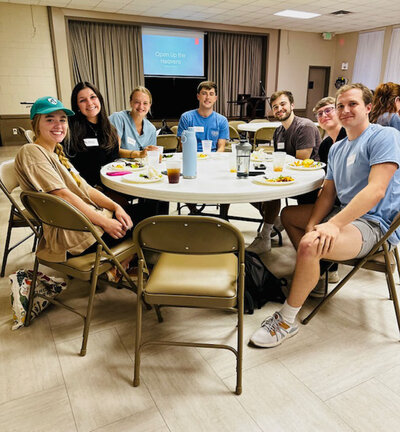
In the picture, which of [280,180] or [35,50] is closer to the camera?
[280,180]

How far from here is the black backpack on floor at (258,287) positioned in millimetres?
1935

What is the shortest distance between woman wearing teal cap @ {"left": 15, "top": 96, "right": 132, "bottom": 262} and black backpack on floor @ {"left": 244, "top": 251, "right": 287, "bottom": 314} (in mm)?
755

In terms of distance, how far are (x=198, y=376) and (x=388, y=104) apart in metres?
2.60

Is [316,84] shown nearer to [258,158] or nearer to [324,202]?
[258,158]

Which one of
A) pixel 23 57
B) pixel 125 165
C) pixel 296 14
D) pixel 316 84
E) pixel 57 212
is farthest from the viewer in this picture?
pixel 316 84

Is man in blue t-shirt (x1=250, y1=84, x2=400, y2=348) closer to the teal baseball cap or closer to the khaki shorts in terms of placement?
the khaki shorts

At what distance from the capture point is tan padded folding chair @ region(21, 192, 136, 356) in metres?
1.40

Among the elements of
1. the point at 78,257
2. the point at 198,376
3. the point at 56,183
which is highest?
the point at 56,183

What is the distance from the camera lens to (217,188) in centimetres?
171

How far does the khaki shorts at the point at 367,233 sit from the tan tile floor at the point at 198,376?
18.3 inches

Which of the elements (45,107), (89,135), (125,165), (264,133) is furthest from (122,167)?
(264,133)

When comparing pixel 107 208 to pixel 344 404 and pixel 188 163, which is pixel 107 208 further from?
pixel 344 404

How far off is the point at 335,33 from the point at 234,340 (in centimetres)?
1059

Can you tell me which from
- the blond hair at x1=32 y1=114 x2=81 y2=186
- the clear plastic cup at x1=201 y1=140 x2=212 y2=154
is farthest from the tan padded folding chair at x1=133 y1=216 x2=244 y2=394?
the clear plastic cup at x1=201 y1=140 x2=212 y2=154
